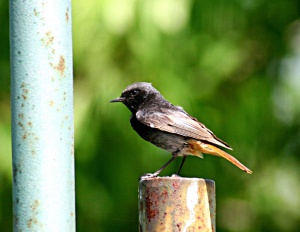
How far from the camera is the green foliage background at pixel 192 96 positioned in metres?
5.86

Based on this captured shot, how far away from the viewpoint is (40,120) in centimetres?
302

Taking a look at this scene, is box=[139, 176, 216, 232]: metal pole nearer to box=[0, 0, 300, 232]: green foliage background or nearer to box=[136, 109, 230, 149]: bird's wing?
box=[136, 109, 230, 149]: bird's wing

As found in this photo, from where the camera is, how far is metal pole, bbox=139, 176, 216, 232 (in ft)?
11.1

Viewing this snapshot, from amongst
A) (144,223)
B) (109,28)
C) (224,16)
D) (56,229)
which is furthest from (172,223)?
(224,16)

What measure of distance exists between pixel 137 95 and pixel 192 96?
0.47 m

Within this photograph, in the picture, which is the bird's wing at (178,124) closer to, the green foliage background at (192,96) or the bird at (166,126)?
the bird at (166,126)

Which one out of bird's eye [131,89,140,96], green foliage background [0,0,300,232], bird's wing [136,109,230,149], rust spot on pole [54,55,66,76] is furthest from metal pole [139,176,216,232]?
bird's eye [131,89,140,96]

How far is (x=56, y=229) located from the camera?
9.78ft

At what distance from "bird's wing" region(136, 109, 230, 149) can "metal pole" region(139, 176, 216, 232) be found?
6.60 feet

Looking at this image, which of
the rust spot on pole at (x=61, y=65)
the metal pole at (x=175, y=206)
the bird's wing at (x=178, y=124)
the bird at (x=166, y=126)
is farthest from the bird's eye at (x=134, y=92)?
the rust spot on pole at (x=61, y=65)

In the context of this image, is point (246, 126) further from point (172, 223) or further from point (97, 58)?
point (172, 223)

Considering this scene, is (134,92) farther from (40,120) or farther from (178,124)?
(40,120)

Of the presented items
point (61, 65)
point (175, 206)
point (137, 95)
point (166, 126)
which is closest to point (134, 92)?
point (137, 95)

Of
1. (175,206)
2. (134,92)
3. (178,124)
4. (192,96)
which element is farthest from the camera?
(134,92)
